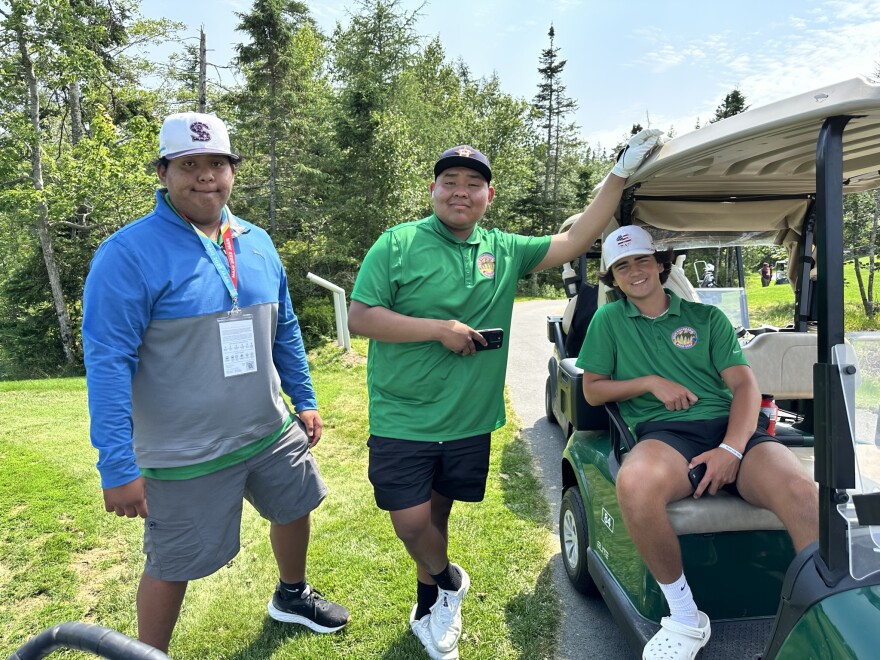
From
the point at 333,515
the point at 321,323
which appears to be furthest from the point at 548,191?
the point at 333,515

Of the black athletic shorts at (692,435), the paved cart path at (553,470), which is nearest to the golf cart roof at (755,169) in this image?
the black athletic shorts at (692,435)

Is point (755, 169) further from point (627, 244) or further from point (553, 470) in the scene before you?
point (553, 470)

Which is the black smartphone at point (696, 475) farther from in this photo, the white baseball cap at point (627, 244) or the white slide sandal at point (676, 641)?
the white baseball cap at point (627, 244)

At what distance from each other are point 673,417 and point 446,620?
137cm

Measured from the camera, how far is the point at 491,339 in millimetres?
2303

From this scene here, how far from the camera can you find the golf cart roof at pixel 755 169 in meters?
1.38

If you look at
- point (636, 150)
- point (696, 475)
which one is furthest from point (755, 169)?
point (696, 475)

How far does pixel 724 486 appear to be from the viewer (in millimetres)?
2160

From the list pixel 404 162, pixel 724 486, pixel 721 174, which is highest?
pixel 404 162

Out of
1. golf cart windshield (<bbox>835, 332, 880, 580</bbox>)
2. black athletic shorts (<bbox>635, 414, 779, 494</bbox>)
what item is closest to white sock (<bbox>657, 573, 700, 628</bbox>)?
black athletic shorts (<bbox>635, 414, 779, 494</bbox>)

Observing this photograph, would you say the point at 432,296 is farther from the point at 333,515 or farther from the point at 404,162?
the point at 404,162

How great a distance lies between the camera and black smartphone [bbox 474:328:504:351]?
2285mm

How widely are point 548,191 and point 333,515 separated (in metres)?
36.2

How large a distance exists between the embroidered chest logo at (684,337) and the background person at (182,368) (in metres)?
1.75
